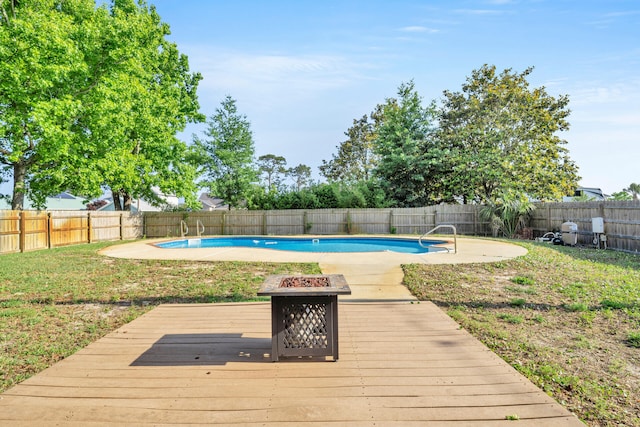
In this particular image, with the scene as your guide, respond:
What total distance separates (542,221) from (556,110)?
10.8m

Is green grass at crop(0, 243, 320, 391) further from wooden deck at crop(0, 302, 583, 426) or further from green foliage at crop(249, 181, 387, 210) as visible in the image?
green foliage at crop(249, 181, 387, 210)

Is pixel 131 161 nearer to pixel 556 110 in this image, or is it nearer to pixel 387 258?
pixel 387 258

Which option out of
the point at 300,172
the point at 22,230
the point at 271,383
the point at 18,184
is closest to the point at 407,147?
the point at 22,230

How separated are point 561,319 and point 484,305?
34.2 inches

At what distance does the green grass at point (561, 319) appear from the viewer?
258 centimetres

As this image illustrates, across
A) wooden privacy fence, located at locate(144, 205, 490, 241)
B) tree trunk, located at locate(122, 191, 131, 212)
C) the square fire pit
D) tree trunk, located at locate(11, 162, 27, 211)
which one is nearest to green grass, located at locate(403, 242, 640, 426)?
the square fire pit

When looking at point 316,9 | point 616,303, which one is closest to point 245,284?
point 616,303

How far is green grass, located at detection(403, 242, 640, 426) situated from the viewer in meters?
2.58

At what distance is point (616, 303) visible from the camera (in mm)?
4816

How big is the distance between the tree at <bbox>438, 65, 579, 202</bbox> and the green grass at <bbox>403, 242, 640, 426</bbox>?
11.8 metres

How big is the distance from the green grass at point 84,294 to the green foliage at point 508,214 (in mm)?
11344

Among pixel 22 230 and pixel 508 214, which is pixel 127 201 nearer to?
pixel 22 230

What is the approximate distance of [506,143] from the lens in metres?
20.3

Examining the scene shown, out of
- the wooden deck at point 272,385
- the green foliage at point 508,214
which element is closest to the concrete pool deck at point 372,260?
the wooden deck at point 272,385
